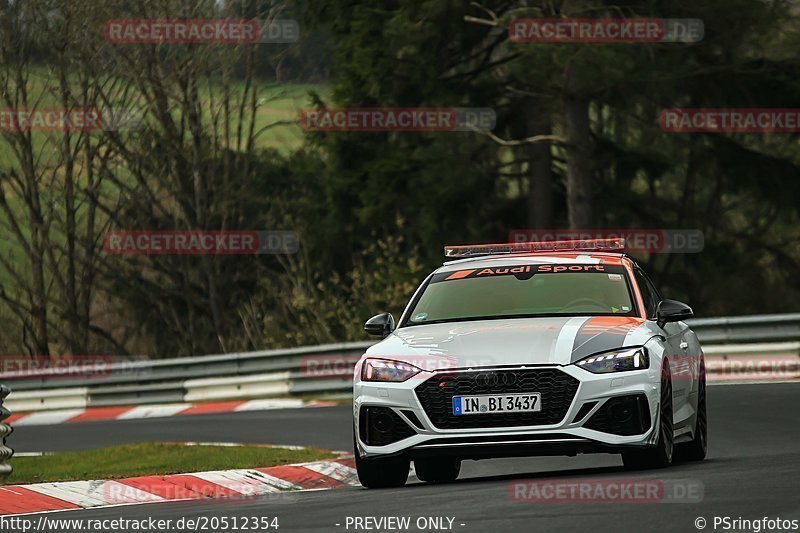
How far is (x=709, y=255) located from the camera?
34.2m

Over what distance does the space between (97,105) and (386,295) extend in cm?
1016

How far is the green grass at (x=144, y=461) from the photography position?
45.6 feet

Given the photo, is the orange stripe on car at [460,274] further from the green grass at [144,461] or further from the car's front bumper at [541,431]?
the green grass at [144,461]

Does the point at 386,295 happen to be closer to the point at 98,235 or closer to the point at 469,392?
the point at 98,235

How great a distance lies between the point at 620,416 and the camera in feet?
34.3

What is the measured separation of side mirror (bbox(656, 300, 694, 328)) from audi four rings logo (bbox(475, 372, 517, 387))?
1553 millimetres

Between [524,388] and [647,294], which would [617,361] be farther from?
[647,294]

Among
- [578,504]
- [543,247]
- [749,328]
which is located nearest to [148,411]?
[749,328]

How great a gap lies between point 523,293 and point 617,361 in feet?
5.22

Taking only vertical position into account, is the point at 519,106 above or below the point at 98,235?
above

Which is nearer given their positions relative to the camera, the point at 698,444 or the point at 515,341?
the point at 515,341

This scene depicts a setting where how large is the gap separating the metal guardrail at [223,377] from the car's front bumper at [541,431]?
39.2 ft

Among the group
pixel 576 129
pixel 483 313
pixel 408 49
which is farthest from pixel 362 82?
pixel 483 313

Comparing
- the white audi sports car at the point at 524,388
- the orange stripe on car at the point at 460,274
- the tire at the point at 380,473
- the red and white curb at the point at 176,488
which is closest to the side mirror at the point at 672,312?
the white audi sports car at the point at 524,388
